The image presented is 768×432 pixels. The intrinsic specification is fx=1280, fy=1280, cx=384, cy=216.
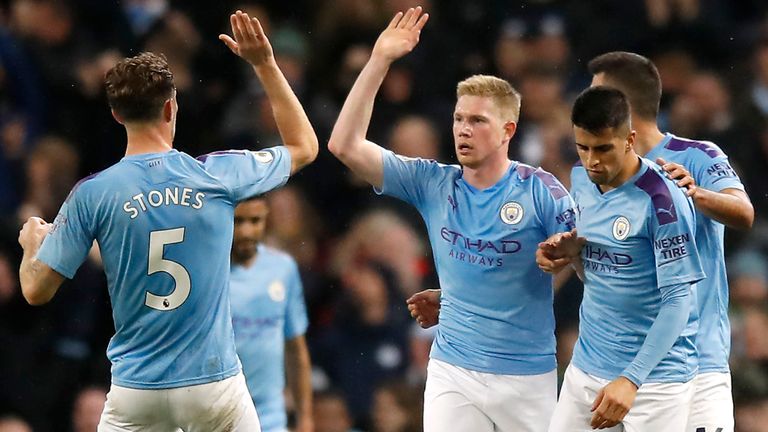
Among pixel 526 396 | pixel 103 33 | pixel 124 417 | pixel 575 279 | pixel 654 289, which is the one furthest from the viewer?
pixel 103 33

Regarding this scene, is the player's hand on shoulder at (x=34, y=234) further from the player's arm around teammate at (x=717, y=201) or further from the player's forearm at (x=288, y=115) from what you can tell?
the player's arm around teammate at (x=717, y=201)

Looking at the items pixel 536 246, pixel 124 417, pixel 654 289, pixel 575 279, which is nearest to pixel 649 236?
pixel 654 289

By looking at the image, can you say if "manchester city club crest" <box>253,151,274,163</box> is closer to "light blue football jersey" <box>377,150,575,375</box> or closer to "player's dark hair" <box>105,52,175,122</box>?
"player's dark hair" <box>105,52,175,122</box>

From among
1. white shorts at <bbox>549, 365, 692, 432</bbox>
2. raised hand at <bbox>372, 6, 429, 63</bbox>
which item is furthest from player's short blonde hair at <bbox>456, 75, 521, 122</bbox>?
white shorts at <bbox>549, 365, 692, 432</bbox>

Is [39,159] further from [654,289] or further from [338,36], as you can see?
[654,289]

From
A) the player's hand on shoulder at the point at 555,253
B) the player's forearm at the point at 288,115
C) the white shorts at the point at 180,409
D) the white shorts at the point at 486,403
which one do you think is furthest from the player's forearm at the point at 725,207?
the white shorts at the point at 180,409

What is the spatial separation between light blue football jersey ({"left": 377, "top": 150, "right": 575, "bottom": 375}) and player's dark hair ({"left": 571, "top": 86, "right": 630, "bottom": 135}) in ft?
1.79

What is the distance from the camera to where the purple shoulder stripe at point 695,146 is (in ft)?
17.0

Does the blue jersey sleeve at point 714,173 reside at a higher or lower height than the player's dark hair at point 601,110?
lower

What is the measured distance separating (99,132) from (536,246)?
431 centimetres

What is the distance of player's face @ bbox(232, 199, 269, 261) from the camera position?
20.9ft

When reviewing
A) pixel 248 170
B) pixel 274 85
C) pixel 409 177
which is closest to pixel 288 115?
pixel 274 85

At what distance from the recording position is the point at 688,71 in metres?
9.62

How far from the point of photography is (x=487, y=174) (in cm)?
533
